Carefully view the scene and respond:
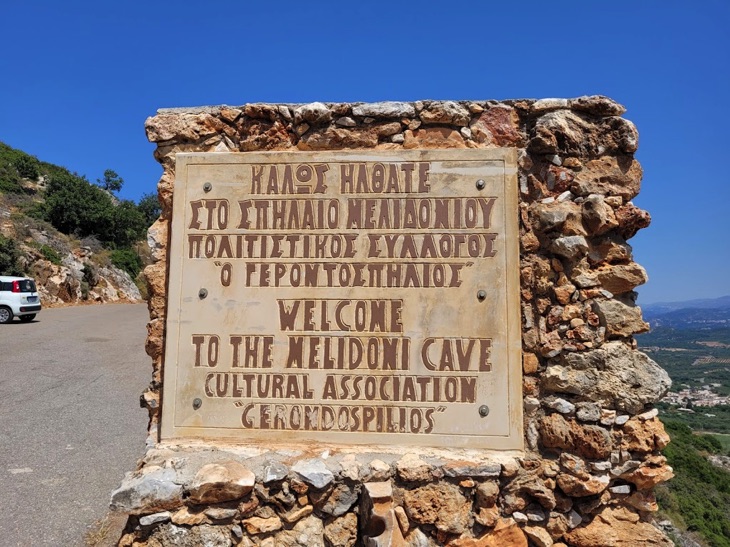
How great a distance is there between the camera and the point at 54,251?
21.6 metres

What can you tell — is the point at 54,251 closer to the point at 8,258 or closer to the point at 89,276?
the point at 89,276

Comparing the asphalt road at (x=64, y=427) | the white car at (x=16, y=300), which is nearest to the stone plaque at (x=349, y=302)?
the asphalt road at (x=64, y=427)

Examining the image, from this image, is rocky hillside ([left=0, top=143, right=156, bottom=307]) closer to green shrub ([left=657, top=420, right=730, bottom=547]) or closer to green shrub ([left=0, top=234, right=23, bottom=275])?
green shrub ([left=0, top=234, right=23, bottom=275])

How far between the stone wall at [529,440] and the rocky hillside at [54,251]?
20.2m

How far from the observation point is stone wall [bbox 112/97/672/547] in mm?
2627

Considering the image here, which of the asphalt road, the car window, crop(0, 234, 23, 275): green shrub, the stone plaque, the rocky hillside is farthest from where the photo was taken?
the rocky hillside

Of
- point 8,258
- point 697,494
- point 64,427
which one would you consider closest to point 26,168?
point 8,258

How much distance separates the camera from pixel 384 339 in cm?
288

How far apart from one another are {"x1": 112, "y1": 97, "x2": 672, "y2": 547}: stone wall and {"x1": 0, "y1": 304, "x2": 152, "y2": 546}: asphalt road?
2.28 meters

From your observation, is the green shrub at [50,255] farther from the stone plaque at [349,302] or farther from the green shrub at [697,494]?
the green shrub at [697,494]

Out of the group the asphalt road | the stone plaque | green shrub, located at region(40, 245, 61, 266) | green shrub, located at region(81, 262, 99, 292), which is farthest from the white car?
the stone plaque

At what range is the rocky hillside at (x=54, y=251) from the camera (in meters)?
20.1

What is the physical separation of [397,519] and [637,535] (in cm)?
127

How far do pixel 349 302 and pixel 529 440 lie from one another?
4.07 ft
